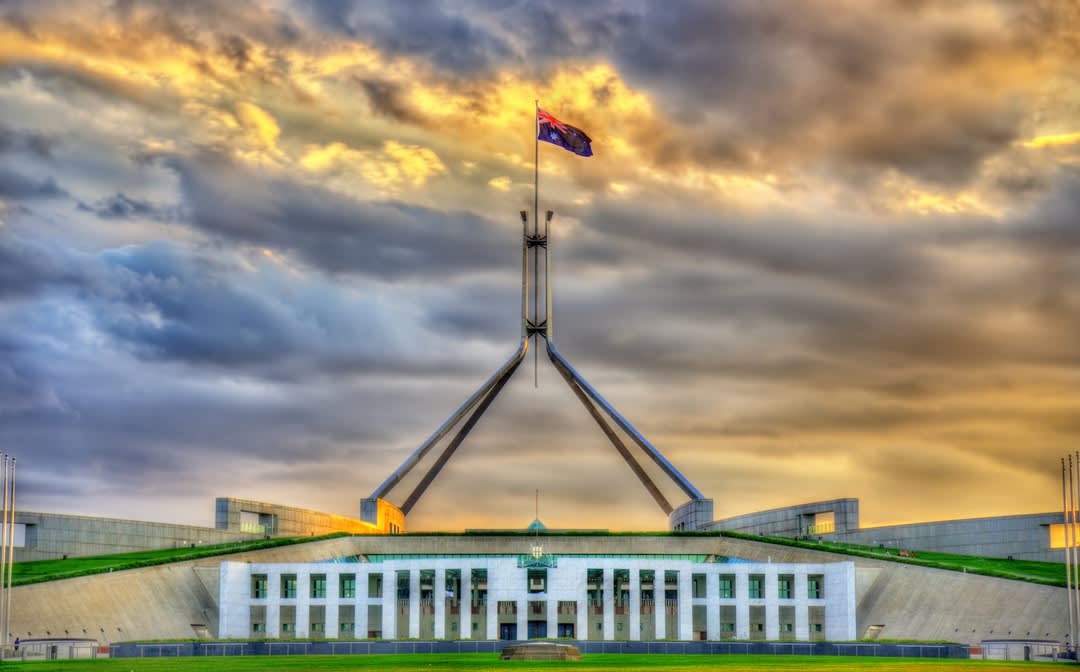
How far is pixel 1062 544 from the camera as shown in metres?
64.2

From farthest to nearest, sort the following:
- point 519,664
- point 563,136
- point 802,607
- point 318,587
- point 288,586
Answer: point 563,136 → point 288,586 → point 318,587 → point 802,607 → point 519,664

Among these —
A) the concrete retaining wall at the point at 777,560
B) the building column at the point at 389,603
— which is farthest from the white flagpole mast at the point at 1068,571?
the building column at the point at 389,603

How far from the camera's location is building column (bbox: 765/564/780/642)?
213 ft

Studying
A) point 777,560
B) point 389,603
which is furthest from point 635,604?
point 389,603

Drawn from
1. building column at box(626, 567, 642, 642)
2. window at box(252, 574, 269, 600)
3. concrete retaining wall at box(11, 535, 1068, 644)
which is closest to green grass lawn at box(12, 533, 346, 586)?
concrete retaining wall at box(11, 535, 1068, 644)

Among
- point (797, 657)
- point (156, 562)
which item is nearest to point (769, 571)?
point (797, 657)

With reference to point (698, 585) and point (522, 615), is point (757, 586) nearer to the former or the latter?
point (698, 585)

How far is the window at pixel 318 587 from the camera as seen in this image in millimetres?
66875

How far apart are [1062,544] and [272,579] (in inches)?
1368

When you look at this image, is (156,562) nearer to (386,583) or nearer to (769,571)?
(386,583)

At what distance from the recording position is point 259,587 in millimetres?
66812

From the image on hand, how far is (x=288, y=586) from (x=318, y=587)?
1412 millimetres

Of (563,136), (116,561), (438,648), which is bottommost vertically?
(438,648)

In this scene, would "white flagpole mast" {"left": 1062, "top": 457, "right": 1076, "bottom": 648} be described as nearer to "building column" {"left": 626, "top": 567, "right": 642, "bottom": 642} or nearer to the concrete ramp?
"building column" {"left": 626, "top": 567, "right": 642, "bottom": 642}
